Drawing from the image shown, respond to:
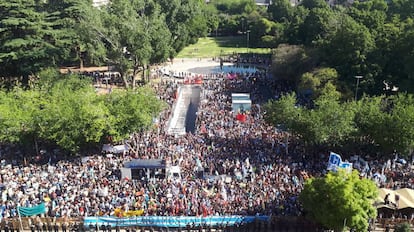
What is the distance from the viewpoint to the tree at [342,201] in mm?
17641

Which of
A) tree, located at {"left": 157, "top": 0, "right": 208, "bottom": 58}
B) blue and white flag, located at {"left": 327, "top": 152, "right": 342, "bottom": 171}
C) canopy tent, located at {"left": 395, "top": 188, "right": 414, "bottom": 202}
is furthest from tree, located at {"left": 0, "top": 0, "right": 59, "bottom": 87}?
canopy tent, located at {"left": 395, "top": 188, "right": 414, "bottom": 202}

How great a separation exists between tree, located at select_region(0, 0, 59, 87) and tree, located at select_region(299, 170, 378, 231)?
104ft

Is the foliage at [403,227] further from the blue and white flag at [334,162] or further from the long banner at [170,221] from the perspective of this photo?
the long banner at [170,221]

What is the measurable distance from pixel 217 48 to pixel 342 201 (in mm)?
60532

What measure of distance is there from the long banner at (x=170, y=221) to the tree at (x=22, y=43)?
25.3m

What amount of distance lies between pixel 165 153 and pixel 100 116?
4.81 meters

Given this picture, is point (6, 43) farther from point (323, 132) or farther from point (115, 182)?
point (323, 132)

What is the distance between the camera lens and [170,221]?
20.1 metres

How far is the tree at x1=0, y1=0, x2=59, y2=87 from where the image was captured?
39.4m

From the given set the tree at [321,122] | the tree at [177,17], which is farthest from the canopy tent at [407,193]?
the tree at [177,17]

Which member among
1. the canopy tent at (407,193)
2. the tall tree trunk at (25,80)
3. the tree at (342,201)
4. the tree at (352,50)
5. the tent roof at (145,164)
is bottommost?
the canopy tent at (407,193)

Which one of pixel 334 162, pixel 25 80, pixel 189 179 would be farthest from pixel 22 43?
pixel 334 162

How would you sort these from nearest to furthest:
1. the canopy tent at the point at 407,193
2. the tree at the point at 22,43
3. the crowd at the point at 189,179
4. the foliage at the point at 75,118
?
the canopy tent at the point at 407,193 < the crowd at the point at 189,179 < the foliage at the point at 75,118 < the tree at the point at 22,43

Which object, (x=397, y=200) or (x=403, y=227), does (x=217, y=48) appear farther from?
(x=403, y=227)
